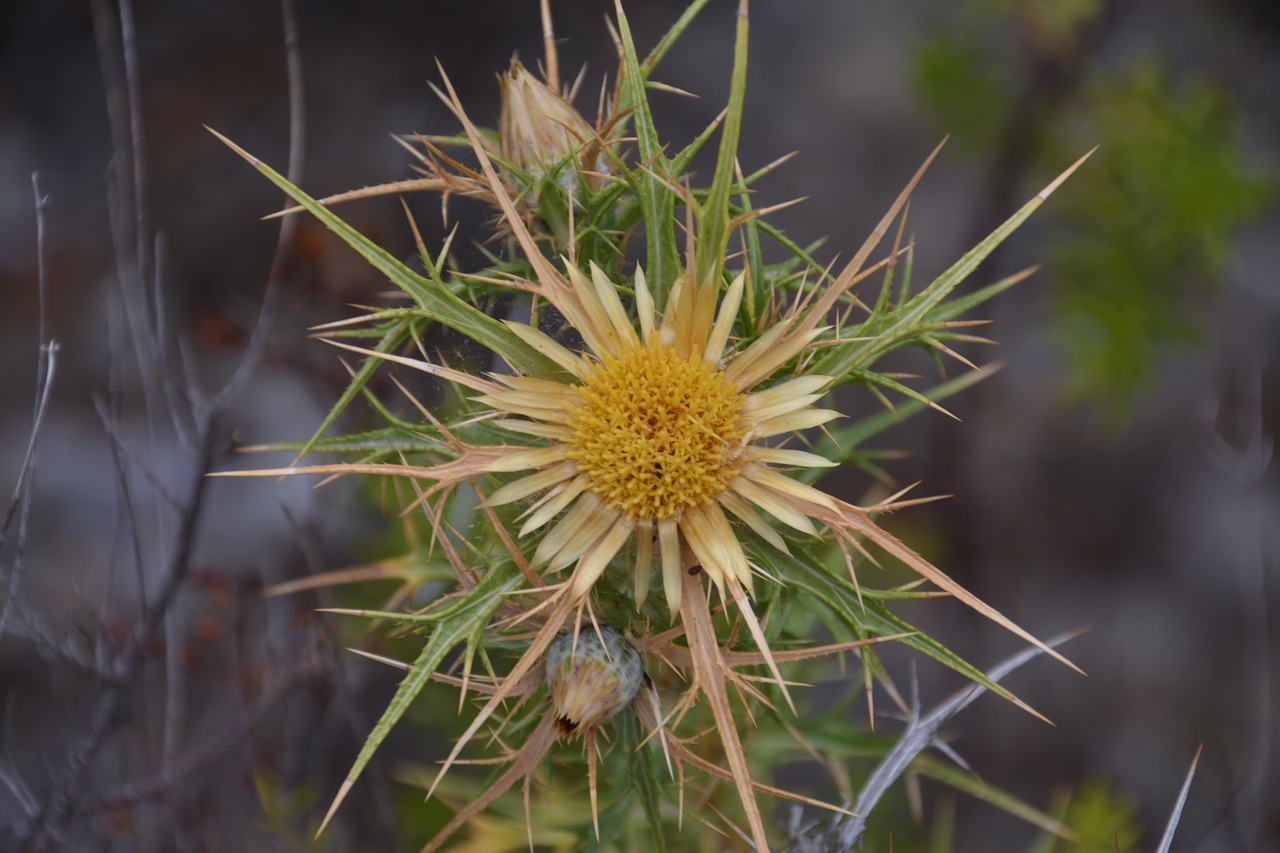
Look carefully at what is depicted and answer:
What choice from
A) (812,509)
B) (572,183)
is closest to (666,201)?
(572,183)

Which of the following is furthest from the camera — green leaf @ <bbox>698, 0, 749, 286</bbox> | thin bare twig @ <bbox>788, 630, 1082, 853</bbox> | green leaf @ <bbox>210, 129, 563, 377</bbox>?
thin bare twig @ <bbox>788, 630, 1082, 853</bbox>

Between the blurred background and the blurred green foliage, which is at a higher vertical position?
the blurred green foliage

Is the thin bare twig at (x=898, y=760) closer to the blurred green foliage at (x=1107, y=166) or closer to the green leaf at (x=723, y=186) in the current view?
the green leaf at (x=723, y=186)

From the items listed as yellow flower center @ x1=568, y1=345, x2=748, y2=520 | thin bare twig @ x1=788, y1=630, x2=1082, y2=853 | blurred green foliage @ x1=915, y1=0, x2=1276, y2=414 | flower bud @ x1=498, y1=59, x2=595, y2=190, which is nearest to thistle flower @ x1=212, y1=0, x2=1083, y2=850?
yellow flower center @ x1=568, y1=345, x2=748, y2=520

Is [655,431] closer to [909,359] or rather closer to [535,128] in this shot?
[535,128]

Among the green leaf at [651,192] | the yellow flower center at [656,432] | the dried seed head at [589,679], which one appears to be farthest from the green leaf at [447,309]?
the dried seed head at [589,679]

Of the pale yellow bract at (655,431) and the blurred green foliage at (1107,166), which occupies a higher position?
the blurred green foliage at (1107,166)

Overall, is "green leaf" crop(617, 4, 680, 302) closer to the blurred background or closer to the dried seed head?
the dried seed head
